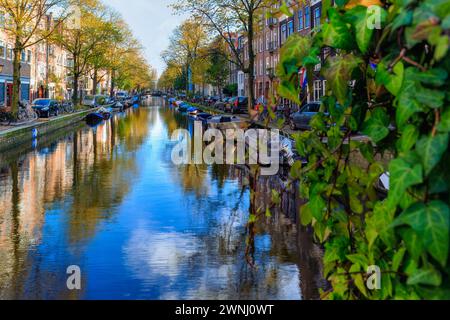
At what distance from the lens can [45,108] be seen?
46438mm

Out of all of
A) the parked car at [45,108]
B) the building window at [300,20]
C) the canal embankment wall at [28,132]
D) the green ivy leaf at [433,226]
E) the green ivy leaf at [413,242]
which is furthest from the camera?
the building window at [300,20]

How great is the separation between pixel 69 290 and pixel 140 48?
90630 millimetres

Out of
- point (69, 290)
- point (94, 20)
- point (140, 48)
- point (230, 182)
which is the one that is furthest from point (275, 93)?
point (140, 48)

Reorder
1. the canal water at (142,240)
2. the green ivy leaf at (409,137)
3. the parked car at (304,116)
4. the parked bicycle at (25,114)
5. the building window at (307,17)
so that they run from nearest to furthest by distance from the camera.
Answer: the green ivy leaf at (409,137) < the canal water at (142,240) < the parked car at (304,116) < the parked bicycle at (25,114) < the building window at (307,17)

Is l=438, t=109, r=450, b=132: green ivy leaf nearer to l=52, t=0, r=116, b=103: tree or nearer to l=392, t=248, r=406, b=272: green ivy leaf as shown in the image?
l=392, t=248, r=406, b=272: green ivy leaf

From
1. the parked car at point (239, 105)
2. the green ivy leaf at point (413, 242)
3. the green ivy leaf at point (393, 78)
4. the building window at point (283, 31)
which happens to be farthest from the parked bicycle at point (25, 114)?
the green ivy leaf at point (413, 242)

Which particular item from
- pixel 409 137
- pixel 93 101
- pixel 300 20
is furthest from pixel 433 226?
pixel 93 101

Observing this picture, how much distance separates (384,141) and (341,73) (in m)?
0.41

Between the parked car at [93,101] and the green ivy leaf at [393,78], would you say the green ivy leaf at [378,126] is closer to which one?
the green ivy leaf at [393,78]

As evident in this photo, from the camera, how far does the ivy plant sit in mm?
1660

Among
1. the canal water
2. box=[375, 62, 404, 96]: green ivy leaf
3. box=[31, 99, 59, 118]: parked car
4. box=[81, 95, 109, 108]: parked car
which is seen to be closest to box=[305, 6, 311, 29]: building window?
box=[31, 99, 59, 118]: parked car

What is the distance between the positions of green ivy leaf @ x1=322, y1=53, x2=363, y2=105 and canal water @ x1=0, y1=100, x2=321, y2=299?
64 cm

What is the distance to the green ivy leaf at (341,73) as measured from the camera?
205cm

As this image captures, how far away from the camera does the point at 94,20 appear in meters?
58.8
